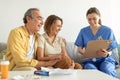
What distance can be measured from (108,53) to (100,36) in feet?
0.79

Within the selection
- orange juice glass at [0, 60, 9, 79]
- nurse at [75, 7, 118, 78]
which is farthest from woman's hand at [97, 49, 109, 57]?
orange juice glass at [0, 60, 9, 79]

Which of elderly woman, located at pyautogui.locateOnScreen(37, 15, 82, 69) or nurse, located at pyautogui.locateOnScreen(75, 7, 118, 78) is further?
nurse, located at pyautogui.locateOnScreen(75, 7, 118, 78)

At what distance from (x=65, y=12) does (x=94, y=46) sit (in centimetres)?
90

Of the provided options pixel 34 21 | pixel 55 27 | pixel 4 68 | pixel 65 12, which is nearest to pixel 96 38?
pixel 55 27

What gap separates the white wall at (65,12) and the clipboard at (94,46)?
2.30 feet

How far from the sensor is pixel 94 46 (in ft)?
8.38

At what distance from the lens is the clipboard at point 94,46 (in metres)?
2.52

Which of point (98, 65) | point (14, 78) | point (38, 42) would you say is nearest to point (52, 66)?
point (38, 42)

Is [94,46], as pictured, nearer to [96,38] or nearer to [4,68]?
[96,38]

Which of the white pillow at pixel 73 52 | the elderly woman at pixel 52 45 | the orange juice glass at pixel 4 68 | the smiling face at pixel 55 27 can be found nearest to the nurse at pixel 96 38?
the white pillow at pixel 73 52

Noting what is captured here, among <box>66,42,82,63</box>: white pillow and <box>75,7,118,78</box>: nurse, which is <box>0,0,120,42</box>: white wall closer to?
<box>66,42,82,63</box>: white pillow

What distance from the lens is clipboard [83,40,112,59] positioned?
2.52 m

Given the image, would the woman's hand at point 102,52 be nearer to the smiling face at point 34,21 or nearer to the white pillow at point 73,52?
the white pillow at point 73,52

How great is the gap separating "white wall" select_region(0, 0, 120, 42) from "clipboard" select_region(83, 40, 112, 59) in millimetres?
701
